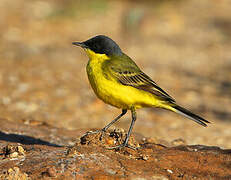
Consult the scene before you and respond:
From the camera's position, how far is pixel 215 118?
11.1 metres

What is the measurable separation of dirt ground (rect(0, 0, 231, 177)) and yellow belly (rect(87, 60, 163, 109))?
1707mm

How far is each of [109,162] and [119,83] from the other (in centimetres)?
153

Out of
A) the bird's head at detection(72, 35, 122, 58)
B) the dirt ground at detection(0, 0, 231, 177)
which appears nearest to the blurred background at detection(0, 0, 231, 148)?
the dirt ground at detection(0, 0, 231, 177)

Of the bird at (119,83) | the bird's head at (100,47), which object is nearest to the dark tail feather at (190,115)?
the bird at (119,83)

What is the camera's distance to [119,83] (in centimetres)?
631

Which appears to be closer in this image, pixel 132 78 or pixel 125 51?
pixel 132 78

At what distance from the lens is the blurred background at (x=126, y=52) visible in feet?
34.8

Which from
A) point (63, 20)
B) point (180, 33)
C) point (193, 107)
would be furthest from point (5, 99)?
point (180, 33)

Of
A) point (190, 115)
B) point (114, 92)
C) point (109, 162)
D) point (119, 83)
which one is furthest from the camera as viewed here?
point (190, 115)

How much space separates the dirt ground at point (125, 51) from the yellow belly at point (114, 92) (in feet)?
5.60

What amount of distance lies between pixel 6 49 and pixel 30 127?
6.68 m

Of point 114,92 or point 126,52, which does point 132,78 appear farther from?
point 126,52

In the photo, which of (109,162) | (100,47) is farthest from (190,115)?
(109,162)

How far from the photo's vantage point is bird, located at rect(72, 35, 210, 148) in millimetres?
6168
